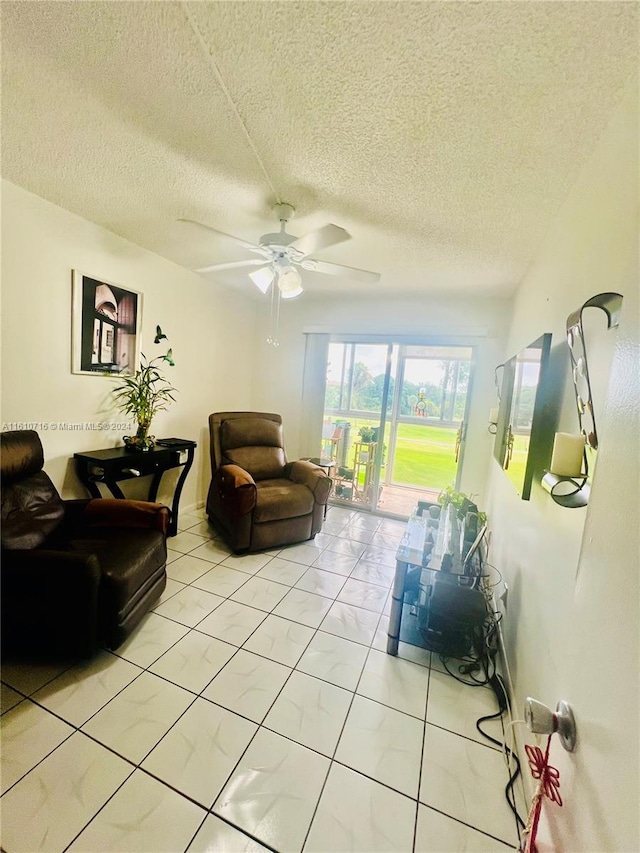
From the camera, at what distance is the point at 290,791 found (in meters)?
1.17

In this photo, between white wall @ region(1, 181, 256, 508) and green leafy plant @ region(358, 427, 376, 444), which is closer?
white wall @ region(1, 181, 256, 508)

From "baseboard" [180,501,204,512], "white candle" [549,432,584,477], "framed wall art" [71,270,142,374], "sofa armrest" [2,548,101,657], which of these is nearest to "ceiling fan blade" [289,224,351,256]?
"white candle" [549,432,584,477]

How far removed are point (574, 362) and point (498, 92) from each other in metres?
0.91

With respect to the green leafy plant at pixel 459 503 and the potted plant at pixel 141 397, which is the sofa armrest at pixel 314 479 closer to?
the green leafy plant at pixel 459 503

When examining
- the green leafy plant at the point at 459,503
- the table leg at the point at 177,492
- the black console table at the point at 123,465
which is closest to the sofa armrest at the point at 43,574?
the black console table at the point at 123,465

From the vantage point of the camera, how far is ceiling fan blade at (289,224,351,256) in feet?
5.21

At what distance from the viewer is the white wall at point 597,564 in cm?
60

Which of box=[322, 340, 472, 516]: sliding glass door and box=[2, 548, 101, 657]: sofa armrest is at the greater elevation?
box=[322, 340, 472, 516]: sliding glass door

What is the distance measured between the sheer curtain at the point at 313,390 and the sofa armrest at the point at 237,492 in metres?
1.35

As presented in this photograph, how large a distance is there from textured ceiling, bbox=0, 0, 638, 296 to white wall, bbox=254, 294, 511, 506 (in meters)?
1.31

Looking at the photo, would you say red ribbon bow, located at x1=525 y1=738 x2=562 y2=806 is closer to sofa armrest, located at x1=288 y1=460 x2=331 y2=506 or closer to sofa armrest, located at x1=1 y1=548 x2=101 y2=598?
sofa armrest, located at x1=1 y1=548 x2=101 y2=598

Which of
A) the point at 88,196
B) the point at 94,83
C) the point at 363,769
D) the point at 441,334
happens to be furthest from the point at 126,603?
the point at 441,334

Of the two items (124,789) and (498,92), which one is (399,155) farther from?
(124,789)

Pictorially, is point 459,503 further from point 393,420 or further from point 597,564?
point 597,564
